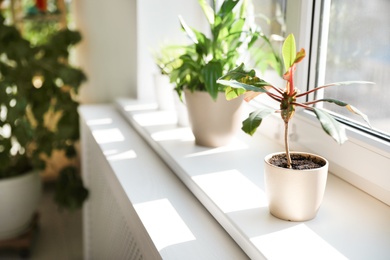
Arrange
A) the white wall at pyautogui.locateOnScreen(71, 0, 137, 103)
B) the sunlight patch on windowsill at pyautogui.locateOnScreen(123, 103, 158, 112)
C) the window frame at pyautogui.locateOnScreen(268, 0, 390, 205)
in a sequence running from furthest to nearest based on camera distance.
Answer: the white wall at pyautogui.locateOnScreen(71, 0, 137, 103)
the sunlight patch on windowsill at pyautogui.locateOnScreen(123, 103, 158, 112)
the window frame at pyautogui.locateOnScreen(268, 0, 390, 205)

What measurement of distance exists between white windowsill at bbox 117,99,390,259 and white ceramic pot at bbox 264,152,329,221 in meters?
0.02

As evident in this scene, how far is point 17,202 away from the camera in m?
2.31

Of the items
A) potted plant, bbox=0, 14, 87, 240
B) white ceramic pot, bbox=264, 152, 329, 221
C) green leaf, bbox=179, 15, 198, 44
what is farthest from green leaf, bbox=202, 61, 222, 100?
potted plant, bbox=0, 14, 87, 240

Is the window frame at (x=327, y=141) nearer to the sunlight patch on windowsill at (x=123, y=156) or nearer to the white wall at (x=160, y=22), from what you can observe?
the sunlight patch on windowsill at (x=123, y=156)

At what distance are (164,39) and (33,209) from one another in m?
1.08

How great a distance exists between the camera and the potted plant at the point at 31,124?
219 cm

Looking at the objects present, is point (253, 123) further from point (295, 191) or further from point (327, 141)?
point (327, 141)

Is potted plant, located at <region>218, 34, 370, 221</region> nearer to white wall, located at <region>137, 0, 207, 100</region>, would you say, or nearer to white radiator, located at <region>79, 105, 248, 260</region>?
white radiator, located at <region>79, 105, 248, 260</region>

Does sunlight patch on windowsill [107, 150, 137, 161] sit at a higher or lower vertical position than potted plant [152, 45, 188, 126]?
lower

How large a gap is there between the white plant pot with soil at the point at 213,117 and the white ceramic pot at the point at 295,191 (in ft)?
1.28

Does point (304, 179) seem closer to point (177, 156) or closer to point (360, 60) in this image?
point (360, 60)

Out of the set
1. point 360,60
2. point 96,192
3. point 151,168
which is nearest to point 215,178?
point 151,168

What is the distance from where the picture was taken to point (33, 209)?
2.43 meters

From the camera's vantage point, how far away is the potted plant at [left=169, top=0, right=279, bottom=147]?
132 cm
